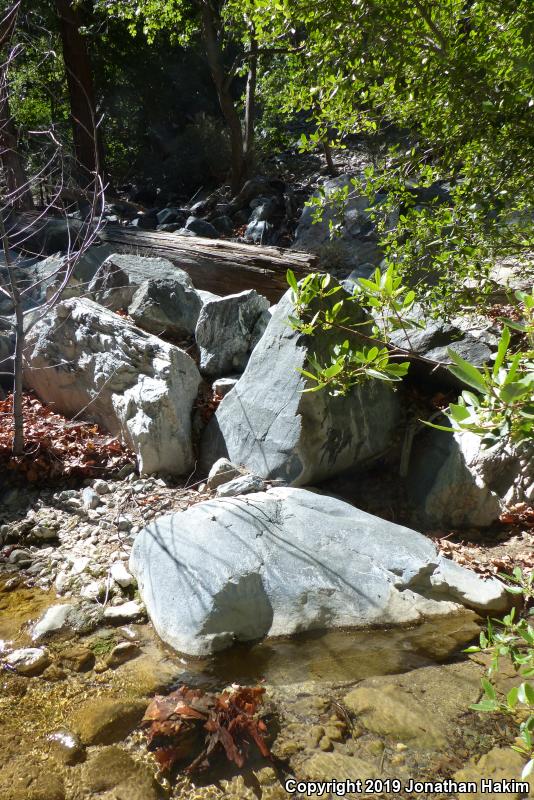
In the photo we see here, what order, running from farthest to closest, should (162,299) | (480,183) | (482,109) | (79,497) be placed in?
(162,299)
(79,497)
(480,183)
(482,109)

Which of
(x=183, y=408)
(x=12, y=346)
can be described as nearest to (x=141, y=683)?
(x=183, y=408)

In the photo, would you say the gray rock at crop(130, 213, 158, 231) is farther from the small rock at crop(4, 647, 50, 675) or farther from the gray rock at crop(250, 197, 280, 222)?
the small rock at crop(4, 647, 50, 675)

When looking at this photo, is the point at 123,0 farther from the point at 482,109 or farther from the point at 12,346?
the point at 482,109

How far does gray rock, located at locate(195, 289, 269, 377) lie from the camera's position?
6.02 m

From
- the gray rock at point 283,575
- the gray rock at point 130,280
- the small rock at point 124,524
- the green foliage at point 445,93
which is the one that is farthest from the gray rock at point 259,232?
the gray rock at point 283,575

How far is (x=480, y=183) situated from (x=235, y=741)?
3.10 meters

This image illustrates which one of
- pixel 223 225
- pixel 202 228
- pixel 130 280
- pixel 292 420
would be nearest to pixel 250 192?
pixel 223 225

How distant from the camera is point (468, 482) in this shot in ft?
15.5

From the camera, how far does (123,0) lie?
10.0 metres

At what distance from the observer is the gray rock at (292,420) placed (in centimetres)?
464

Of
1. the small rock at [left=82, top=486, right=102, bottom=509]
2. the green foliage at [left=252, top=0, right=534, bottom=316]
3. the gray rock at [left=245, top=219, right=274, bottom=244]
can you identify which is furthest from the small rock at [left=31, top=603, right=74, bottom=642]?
the gray rock at [left=245, top=219, right=274, bottom=244]

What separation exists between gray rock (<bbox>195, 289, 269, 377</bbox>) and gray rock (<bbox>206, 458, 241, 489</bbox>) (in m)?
1.52

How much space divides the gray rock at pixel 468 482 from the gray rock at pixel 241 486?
1.41 m

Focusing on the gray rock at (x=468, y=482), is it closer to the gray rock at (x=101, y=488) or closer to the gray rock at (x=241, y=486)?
the gray rock at (x=241, y=486)
